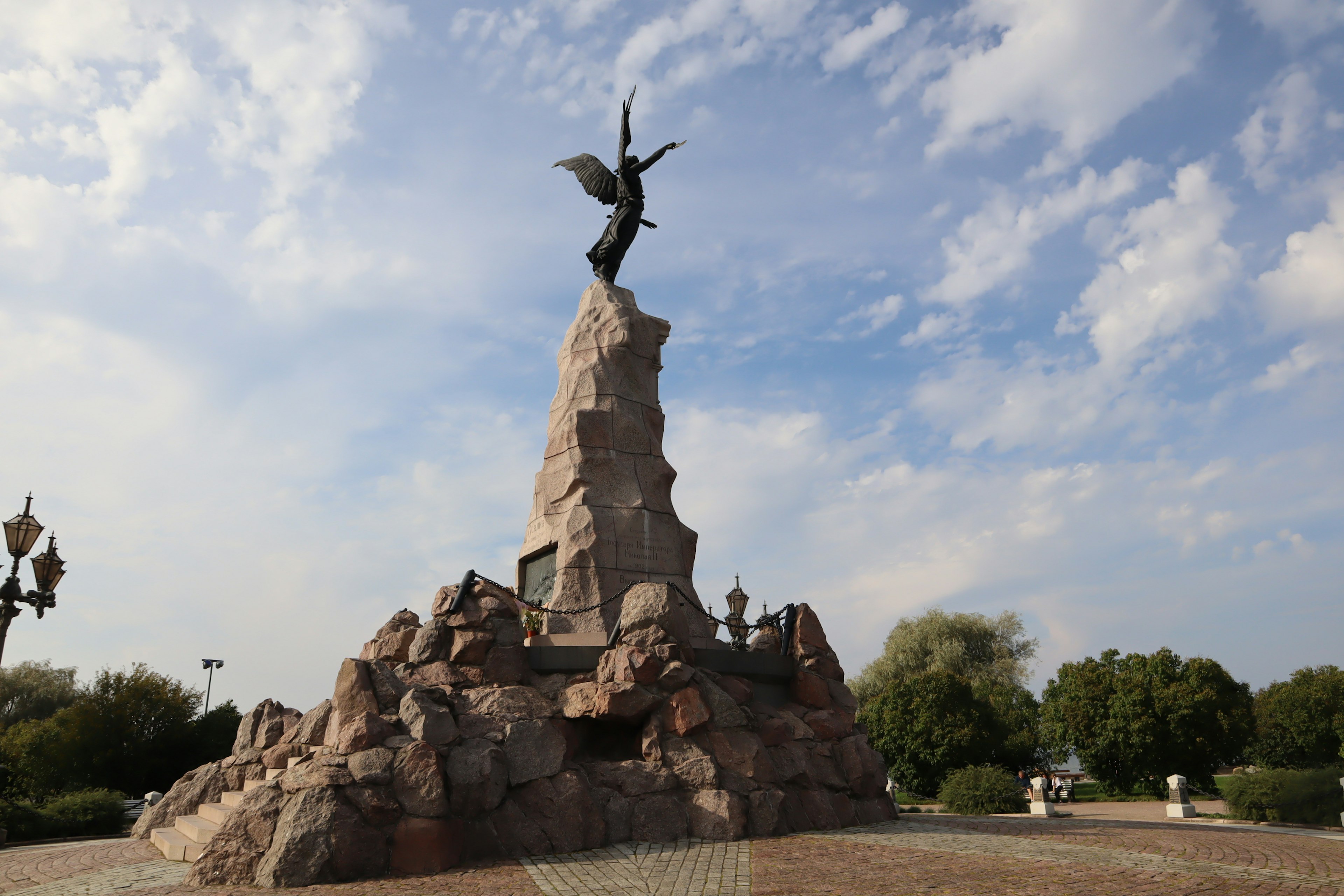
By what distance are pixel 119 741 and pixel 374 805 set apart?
23.7 meters

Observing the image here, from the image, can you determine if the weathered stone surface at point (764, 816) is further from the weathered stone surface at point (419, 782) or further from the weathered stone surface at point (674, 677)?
the weathered stone surface at point (419, 782)

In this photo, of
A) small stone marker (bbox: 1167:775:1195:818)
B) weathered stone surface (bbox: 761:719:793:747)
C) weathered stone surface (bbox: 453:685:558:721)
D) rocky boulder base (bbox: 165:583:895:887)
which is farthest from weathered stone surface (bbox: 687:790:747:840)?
small stone marker (bbox: 1167:775:1195:818)

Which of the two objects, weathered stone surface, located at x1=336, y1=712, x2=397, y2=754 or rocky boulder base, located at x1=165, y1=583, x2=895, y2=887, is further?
weathered stone surface, located at x1=336, y1=712, x2=397, y2=754

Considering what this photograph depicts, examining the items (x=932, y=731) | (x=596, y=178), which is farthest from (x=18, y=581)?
(x=932, y=731)

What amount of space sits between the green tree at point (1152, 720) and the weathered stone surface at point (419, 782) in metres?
30.9

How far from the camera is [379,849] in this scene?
9898mm

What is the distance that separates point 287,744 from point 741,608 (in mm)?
15600

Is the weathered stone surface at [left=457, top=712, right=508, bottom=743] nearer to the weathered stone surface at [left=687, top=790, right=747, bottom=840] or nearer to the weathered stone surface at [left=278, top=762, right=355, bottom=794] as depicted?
the weathered stone surface at [left=278, top=762, right=355, bottom=794]

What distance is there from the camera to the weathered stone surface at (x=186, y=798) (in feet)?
48.1

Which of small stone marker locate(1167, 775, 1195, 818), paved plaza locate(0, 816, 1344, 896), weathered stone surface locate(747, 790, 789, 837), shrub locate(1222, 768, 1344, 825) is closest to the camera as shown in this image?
paved plaza locate(0, 816, 1344, 896)

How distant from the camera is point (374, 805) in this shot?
32.8 feet

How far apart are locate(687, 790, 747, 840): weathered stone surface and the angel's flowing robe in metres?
11.8

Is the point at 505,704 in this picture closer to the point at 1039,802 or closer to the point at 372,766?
the point at 372,766

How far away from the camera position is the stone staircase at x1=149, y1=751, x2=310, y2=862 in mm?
12055
